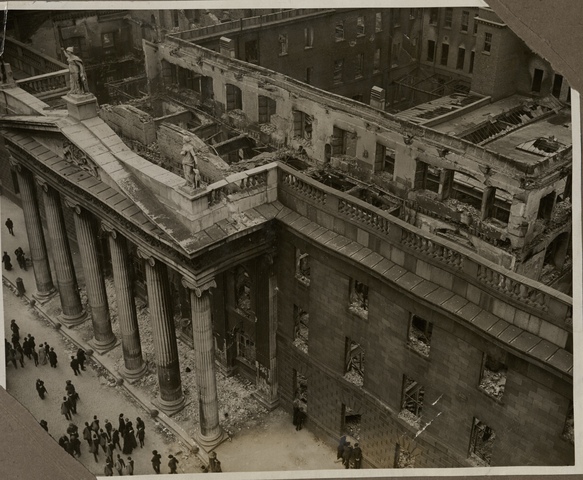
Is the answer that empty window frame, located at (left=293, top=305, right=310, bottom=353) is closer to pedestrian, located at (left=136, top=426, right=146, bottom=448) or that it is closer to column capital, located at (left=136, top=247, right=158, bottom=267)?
column capital, located at (left=136, top=247, right=158, bottom=267)

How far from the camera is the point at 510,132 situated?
125 ft

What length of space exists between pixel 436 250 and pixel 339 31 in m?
29.4

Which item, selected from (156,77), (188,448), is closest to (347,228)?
(188,448)

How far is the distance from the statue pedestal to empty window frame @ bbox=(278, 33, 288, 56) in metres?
21.8

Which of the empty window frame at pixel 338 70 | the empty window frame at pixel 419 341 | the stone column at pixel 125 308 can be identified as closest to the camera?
the empty window frame at pixel 419 341

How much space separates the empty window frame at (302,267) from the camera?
1097 inches

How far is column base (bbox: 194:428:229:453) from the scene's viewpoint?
2881 cm

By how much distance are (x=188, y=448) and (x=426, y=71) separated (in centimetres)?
3334

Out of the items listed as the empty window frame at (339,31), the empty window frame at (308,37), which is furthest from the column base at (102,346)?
the empty window frame at (339,31)

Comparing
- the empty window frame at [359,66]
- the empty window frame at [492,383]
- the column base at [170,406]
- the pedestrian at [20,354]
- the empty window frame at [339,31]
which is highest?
the empty window frame at [339,31]

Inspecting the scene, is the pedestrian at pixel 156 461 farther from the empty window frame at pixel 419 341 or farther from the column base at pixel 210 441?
the empty window frame at pixel 419 341

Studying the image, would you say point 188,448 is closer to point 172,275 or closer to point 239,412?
point 239,412

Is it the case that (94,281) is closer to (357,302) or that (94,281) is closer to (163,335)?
(163,335)

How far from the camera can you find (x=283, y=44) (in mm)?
47281
